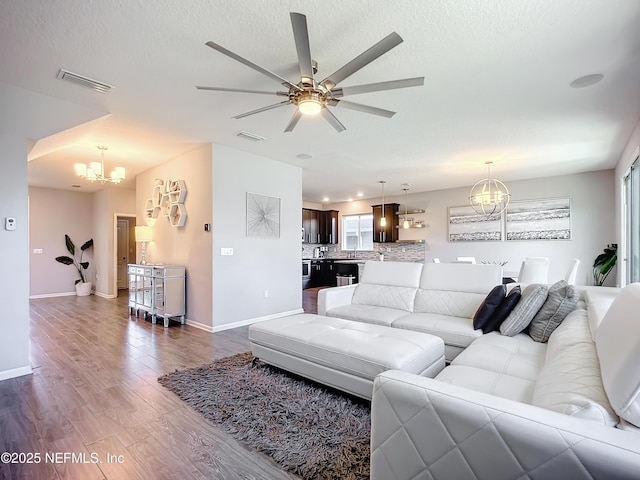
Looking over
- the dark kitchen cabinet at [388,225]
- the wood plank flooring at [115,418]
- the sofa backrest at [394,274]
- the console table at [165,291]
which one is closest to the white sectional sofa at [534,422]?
the wood plank flooring at [115,418]

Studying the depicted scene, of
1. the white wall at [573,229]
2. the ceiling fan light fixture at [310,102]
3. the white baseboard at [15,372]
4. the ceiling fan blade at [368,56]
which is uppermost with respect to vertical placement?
the ceiling fan blade at [368,56]

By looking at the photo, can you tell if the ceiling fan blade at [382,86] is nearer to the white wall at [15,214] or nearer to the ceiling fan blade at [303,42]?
the ceiling fan blade at [303,42]

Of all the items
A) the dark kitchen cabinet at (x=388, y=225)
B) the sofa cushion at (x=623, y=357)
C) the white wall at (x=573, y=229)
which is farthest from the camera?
the dark kitchen cabinet at (x=388, y=225)

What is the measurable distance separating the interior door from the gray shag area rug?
727 cm

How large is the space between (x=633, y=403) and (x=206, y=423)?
7.14 feet

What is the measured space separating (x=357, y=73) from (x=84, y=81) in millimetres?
2364

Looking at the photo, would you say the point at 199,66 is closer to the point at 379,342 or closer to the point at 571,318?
the point at 379,342

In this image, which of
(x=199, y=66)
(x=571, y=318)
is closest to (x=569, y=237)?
(x=571, y=318)

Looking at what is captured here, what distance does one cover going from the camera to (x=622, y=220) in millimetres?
5090

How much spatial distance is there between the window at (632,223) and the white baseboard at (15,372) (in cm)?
693

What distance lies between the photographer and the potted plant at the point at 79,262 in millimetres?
7758

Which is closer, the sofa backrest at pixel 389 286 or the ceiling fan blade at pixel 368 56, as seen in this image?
the ceiling fan blade at pixel 368 56

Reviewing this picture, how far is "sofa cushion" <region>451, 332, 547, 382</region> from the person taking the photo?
73.2 inches

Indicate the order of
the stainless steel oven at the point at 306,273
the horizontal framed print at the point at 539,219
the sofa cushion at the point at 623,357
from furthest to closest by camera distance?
the stainless steel oven at the point at 306,273
the horizontal framed print at the point at 539,219
the sofa cushion at the point at 623,357
